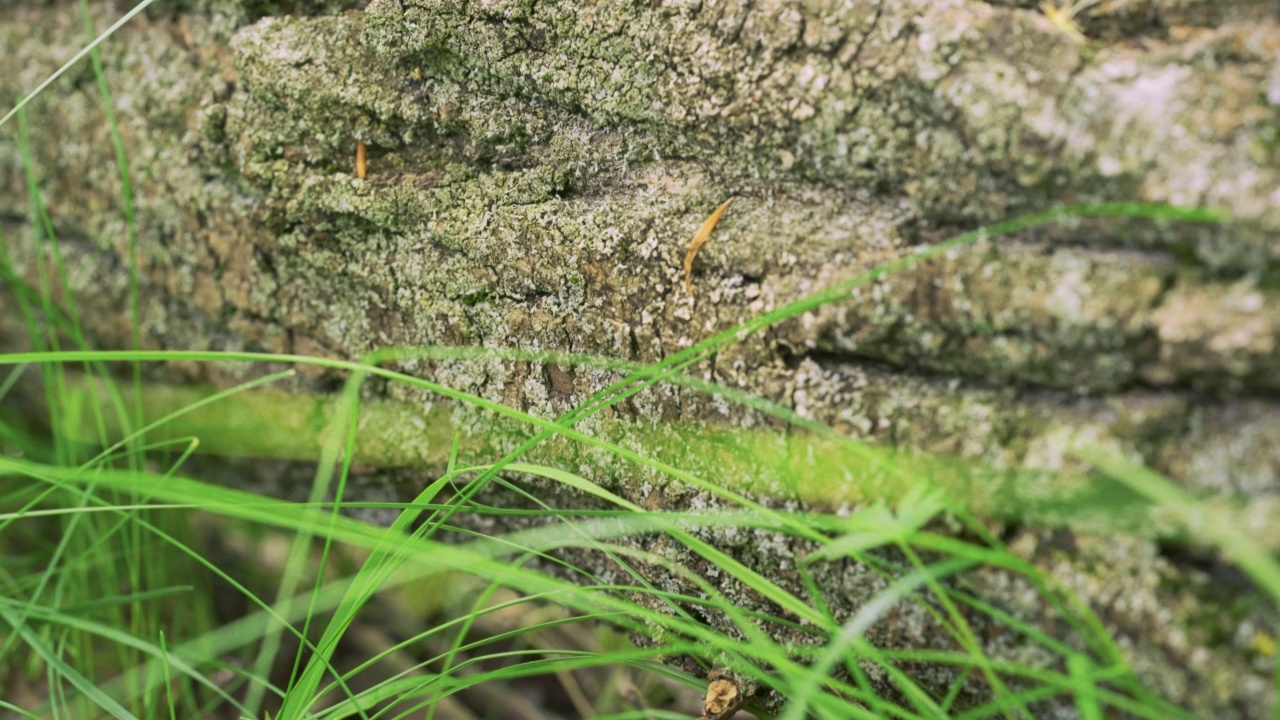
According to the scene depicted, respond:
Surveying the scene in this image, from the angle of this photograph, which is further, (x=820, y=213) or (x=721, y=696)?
(x=721, y=696)

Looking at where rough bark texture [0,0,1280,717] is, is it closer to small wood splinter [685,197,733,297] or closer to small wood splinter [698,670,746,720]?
small wood splinter [685,197,733,297]

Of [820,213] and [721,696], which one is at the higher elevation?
[820,213]

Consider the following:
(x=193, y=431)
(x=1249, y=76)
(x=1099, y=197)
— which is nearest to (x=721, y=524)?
(x=1099, y=197)

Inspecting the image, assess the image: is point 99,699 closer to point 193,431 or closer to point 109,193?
Answer: point 193,431

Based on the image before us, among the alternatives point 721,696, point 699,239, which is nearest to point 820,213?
point 699,239

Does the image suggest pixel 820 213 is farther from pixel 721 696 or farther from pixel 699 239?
pixel 721 696

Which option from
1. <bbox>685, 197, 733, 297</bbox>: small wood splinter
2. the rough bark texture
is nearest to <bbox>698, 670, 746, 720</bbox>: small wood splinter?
the rough bark texture

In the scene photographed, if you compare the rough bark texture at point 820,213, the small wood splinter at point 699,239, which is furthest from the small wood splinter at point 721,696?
the small wood splinter at point 699,239

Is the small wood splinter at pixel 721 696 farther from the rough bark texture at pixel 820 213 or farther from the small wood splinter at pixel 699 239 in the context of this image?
the small wood splinter at pixel 699 239
